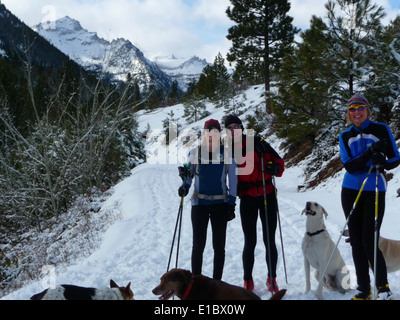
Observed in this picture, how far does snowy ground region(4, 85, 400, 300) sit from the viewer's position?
4492 mm

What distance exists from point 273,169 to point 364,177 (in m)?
1.00

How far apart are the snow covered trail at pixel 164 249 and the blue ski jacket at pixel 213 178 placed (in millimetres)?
1399

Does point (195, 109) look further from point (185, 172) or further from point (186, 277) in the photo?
point (186, 277)

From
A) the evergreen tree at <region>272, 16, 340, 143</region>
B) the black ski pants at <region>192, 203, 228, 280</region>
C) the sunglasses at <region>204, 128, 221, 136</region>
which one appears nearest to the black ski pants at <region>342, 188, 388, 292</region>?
the black ski pants at <region>192, 203, 228, 280</region>

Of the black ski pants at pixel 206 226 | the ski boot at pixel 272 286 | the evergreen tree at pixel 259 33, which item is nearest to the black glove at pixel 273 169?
the black ski pants at pixel 206 226

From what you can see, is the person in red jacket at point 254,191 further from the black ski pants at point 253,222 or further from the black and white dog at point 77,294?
the black and white dog at point 77,294

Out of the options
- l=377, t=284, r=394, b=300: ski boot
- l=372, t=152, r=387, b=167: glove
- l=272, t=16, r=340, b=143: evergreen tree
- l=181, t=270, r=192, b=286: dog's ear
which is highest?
l=272, t=16, r=340, b=143: evergreen tree

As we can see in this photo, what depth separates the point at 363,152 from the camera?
3.26 meters

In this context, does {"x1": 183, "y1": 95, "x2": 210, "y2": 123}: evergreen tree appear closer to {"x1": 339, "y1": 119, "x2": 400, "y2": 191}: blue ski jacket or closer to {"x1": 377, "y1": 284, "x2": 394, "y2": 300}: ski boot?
{"x1": 339, "y1": 119, "x2": 400, "y2": 191}: blue ski jacket

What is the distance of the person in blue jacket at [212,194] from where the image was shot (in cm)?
375

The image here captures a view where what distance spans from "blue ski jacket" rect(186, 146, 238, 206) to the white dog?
0.97 m

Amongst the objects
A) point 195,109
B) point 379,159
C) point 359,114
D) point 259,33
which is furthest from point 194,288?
point 195,109
